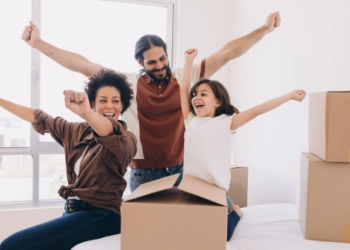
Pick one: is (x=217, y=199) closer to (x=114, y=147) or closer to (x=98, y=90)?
(x=114, y=147)

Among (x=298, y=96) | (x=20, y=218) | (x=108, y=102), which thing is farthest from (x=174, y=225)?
(x=20, y=218)

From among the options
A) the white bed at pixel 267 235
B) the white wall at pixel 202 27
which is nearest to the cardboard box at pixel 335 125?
the white bed at pixel 267 235

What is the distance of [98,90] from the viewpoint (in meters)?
1.42

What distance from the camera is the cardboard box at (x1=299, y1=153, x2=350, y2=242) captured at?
118 cm

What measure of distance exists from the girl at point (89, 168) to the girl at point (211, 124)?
0.27 metres

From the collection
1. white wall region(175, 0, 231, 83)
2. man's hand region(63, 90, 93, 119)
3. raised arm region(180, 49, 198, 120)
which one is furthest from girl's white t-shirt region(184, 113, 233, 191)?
white wall region(175, 0, 231, 83)

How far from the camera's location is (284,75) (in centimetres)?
210

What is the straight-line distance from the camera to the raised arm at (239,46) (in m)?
1.66

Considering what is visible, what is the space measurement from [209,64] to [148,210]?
1.03 m

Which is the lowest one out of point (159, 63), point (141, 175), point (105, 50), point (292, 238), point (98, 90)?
point (292, 238)

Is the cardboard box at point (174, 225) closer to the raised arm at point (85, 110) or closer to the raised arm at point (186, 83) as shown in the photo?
the raised arm at point (85, 110)

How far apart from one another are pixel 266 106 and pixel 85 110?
73 centimetres

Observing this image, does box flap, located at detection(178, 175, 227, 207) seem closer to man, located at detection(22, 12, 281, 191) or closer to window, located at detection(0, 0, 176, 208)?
man, located at detection(22, 12, 281, 191)

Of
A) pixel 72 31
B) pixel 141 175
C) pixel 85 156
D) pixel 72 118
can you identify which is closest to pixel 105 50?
pixel 72 31
